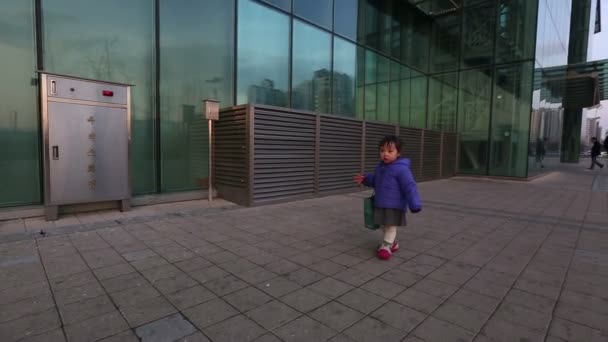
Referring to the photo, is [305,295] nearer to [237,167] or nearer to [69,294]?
[69,294]

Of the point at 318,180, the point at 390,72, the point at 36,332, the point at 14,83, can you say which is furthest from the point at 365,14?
the point at 36,332

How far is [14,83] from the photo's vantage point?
17.0ft

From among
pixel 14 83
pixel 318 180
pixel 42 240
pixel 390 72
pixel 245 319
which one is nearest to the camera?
pixel 245 319

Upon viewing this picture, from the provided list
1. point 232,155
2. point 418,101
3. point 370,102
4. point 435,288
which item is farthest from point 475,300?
point 418,101

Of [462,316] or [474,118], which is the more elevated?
[474,118]

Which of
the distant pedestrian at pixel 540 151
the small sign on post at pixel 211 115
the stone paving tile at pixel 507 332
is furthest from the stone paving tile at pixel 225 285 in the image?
the distant pedestrian at pixel 540 151

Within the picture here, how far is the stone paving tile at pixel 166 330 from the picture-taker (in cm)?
224

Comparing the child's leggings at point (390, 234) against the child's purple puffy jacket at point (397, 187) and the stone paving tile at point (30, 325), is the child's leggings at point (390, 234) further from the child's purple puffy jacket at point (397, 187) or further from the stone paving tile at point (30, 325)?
the stone paving tile at point (30, 325)

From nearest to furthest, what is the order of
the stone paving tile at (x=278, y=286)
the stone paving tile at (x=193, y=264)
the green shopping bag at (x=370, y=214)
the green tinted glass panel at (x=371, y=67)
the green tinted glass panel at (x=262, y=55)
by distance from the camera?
1. the stone paving tile at (x=278, y=286)
2. the stone paving tile at (x=193, y=264)
3. the green shopping bag at (x=370, y=214)
4. the green tinted glass panel at (x=262, y=55)
5. the green tinted glass panel at (x=371, y=67)

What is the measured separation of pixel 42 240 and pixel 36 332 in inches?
101

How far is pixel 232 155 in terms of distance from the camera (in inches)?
279

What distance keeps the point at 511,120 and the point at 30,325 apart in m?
16.2

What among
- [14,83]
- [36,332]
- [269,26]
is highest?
[269,26]

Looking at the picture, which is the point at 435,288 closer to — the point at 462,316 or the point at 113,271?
the point at 462,316
